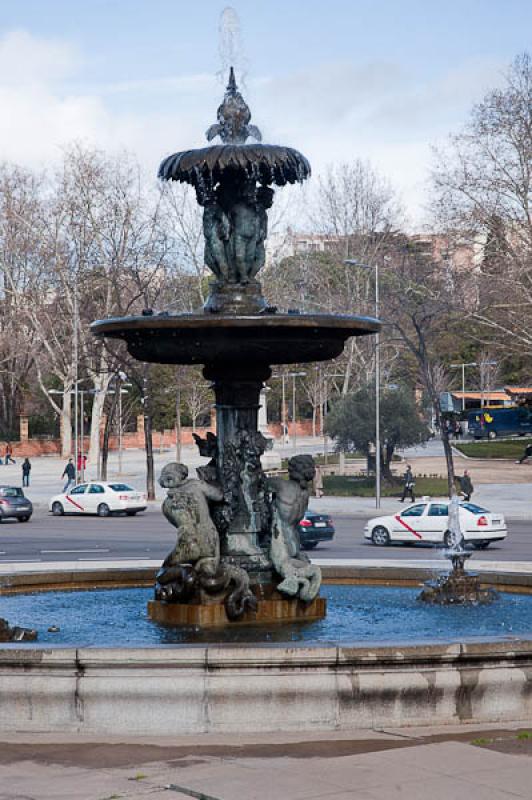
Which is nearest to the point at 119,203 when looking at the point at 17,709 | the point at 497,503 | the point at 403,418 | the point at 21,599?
the point at 403,418

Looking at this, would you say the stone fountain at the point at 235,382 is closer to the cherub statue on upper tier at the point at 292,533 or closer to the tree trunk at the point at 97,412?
the cherub statue on upper tier at the point at 292,533

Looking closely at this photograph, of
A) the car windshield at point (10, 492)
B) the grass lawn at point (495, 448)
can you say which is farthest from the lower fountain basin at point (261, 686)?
the grass lawn at point (495, 448)

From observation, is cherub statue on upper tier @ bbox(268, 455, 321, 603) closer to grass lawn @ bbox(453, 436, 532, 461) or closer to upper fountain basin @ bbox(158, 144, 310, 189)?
upper fountain basin @ bbox(158, 144, 310, 189)

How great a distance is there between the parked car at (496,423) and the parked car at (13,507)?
4830cm

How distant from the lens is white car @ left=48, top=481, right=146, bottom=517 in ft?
152

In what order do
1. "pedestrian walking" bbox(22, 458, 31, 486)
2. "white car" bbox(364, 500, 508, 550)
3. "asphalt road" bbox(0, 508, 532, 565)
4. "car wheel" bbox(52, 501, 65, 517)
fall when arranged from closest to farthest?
"asphalt road" bbox(0, 508, 532, 565), "white car" bbox(364, 500, 508, 550), "car wheel" bbox(52, 501, 65, 517), "pedestrian walking" bbox(22, 458, 31, 486)

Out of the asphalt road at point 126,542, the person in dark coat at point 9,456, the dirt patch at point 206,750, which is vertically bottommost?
the asphalt road at point 126,542

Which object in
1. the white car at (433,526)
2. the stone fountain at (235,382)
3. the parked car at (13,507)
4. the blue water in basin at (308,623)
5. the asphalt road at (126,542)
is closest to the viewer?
the blue water in basin at (308,623)

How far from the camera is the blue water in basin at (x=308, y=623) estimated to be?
492 inches

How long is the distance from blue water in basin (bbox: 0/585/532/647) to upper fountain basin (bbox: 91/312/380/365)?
107 inches

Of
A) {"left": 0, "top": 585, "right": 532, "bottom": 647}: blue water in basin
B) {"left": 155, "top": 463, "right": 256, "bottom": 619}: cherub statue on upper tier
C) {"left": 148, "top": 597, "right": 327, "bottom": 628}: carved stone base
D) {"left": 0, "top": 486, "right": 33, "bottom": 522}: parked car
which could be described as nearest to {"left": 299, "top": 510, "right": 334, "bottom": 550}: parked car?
{"left": 0, "top": 486, "right": 33, "bottom": 522}: parked car

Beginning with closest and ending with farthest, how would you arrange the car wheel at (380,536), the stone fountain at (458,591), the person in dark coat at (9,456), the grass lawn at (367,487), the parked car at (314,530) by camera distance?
the stone fountain at (458,591) → the parked car at (314,530) → the car wheel at (380,536) → the grass lawn at (367,487) → the person in dark coat at (9,456)

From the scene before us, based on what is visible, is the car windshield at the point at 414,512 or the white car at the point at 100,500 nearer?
the car windshield at the point at 414,512

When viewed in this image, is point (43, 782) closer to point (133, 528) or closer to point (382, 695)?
point (382, 695)
